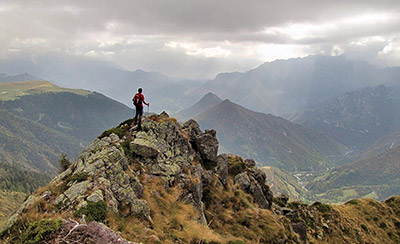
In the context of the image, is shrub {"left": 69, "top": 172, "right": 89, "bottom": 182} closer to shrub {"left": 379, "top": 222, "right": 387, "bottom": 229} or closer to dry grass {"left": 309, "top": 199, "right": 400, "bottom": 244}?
dry grass {"left": 309, "top": 199, "right": 400, "bottom": 244}

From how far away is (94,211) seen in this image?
586 inches

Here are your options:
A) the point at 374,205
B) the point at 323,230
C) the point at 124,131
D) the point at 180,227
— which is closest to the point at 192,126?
the point at 124,131

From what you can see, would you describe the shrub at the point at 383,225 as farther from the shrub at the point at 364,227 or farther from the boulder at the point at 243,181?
the boulder at the point at 243,181

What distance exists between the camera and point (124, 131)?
29000 mm

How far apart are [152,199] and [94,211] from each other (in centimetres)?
649

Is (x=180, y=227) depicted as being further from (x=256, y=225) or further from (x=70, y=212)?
(x=256, y=225)

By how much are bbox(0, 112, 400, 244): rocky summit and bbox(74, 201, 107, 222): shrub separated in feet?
0.19

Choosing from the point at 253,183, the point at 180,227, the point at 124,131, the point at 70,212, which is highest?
the point at 124,131

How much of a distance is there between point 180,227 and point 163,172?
773 centimetres

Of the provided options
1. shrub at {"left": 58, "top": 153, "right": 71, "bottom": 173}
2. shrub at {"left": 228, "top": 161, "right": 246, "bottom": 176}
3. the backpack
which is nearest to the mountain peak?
shrub at {"left": 228, "top": 161, "right": 246, "bottom": 176}

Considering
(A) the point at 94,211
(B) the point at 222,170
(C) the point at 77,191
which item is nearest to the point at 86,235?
(A) the point at 94,211

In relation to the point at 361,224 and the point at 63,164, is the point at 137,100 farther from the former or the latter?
the point at 361,224

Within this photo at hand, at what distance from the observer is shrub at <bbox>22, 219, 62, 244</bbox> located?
36.6ft

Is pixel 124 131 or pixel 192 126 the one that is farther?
pixel 192 126
